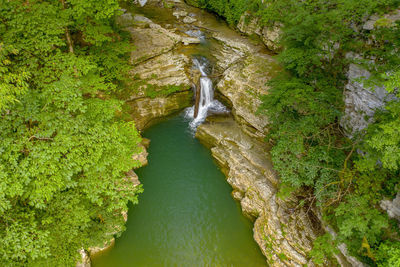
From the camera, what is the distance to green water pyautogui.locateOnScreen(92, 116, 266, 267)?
10688 millimetres

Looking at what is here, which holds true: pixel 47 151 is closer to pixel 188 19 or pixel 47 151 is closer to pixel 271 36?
pixel 271 36

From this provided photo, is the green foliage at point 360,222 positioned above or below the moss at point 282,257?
above

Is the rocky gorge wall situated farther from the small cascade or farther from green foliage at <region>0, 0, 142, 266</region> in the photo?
green foliage at <region>0, 0, 142, 266</region>

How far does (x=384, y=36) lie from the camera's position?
8.03 meters

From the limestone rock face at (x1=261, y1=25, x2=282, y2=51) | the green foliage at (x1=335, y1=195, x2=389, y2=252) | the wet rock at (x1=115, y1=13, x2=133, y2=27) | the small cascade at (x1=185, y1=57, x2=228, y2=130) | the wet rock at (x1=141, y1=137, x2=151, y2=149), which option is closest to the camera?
the green foliage at (x1=335, y1=195, x2=389, y2=252)

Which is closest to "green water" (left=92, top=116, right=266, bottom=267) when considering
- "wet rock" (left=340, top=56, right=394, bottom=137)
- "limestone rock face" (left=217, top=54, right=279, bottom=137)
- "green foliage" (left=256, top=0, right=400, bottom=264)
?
"limestone rock face" (left=217, top=54, right=279, bottom=137)

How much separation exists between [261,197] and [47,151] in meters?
9.71

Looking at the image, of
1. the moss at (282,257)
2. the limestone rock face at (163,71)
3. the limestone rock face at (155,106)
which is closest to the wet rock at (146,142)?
the limestone rock face at (155,106)

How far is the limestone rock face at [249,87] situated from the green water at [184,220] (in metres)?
3.57

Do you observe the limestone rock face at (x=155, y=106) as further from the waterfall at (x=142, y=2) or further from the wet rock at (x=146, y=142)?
the waterfall at (x=142, y=2)

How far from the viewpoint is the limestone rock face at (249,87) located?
14739 millimetres

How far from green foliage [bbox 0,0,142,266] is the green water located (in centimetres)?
149

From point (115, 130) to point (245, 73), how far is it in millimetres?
11053

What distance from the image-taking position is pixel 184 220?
40.1 ft
